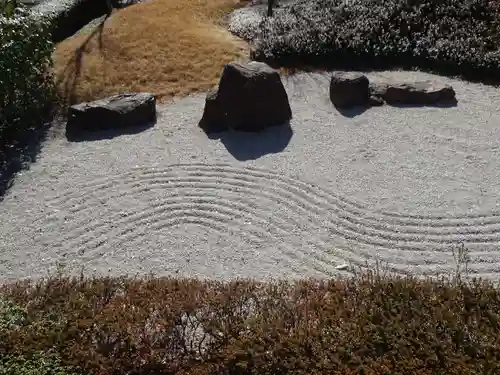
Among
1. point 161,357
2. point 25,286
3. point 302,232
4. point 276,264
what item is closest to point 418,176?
point 302,232

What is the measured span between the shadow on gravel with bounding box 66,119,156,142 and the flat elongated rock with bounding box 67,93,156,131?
7 cm

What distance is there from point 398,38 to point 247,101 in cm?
505

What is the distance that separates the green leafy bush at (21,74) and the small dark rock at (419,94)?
7364mm

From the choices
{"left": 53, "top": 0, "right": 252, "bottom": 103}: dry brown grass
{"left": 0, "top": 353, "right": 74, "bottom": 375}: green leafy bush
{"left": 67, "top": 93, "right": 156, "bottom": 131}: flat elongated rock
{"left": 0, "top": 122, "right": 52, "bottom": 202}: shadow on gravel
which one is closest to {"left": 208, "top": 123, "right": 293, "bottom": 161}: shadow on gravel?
{"left": 67, "top": 93, "right": 156, "bottom": 131}: flat elongated rock

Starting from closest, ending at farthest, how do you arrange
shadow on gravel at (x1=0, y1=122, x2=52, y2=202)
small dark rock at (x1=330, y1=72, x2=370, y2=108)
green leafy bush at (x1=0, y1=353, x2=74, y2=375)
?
1. green leafy bush at (x1=0, y1=353, x2=74, y2=375)
2. shadow on gravel at (x1=0, y1=122, x2=52, y2=202)
3. small dark rock at (x1=330, y1=72, x2=370, y2=108)

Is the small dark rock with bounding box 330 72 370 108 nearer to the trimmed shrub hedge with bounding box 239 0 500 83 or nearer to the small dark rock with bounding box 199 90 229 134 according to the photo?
the trimmed shrub hedge with bounding box 239 0 500 83

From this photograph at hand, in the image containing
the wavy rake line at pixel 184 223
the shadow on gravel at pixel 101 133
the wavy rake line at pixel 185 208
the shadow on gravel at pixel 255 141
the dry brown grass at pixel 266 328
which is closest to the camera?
the dry brown grass at pixel 266 328

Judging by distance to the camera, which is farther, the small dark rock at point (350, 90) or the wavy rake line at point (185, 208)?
the small dark rock at point (350, 90)

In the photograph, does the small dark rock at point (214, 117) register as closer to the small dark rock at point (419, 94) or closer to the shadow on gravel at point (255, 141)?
the shadow on gravel at point (255, 141)

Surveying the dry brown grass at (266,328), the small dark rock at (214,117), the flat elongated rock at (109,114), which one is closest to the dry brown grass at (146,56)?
the flat elongated rock at (109,114)

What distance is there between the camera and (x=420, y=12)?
15891 millimetres

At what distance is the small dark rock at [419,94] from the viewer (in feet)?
43.4

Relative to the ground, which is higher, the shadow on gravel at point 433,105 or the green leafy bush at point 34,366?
the green leafy bush at point 34,366

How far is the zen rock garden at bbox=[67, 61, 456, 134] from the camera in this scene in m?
12.5
